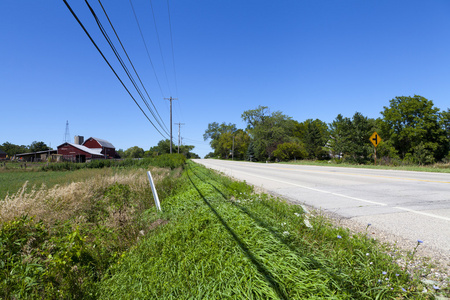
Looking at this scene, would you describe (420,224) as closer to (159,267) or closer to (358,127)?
(159,267)

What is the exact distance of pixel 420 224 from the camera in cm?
390

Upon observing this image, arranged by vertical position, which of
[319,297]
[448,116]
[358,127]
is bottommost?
[319,297]

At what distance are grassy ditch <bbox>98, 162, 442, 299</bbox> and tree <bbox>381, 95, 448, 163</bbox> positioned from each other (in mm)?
37777

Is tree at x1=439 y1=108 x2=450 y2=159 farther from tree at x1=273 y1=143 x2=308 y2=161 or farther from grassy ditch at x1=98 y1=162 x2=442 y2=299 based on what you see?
grassy ditch at x1=98 y1=162 x2=442 y2=299

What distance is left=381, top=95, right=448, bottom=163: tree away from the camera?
32.6 m

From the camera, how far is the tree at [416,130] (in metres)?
32.6

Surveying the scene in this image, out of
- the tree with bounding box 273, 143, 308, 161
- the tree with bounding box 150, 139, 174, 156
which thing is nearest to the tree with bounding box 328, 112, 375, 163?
the tree with bounding box 273, 143, 308, 161

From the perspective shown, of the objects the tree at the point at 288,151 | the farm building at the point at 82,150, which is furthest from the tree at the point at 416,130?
the farm building at the point at 82,150

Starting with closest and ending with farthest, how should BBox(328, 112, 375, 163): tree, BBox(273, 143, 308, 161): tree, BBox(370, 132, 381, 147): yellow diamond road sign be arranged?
BBox(370, 132, 381, 147): yellow diamond road sign
BBox(328, 112, 375, 163): tree
BBox(273, 143, 308, 161): tree

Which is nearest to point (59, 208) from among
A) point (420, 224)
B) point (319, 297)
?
point (319, 297)

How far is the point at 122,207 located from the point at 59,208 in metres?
1.48

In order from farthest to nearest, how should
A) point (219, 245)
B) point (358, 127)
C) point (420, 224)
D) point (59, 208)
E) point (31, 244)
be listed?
Result: point (358, 127)
point (59, 208)
point (420, 224)
point (31, 244)
point (219, 245)

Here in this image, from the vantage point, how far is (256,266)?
2348 mm

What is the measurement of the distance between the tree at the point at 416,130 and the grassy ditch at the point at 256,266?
1487 inches
